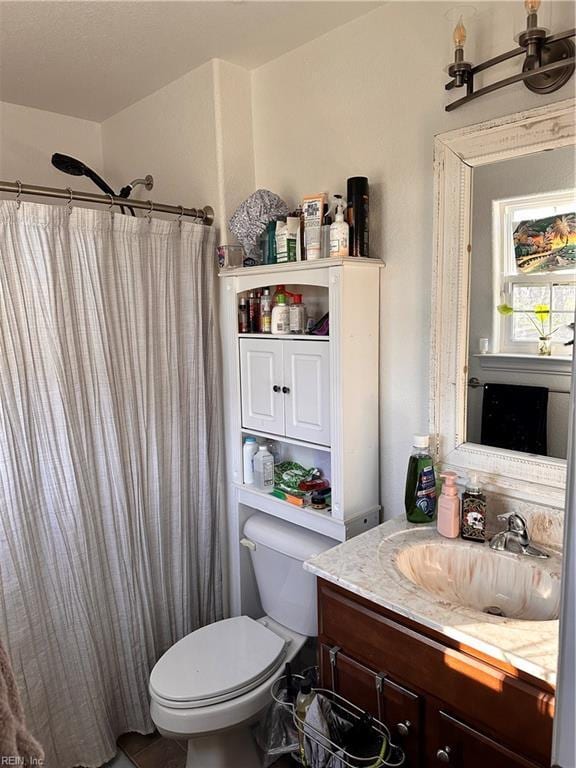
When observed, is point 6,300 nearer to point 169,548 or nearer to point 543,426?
point 169,548

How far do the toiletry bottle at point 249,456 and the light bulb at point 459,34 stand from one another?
4.47 feet

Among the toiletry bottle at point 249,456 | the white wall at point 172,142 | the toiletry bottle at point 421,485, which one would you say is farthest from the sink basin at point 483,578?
the white wall at point 172,142

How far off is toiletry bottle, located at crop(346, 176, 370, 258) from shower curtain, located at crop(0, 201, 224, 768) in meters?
0.62

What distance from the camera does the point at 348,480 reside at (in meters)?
1.69

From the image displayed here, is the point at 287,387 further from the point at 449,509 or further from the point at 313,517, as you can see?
the point at 449,509

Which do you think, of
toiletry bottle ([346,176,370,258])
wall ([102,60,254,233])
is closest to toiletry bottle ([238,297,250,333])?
wall ([102,60,254,233])

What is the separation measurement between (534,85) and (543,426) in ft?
2.69

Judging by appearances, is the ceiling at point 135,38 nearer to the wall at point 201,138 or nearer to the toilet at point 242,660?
the wall at point 201,138

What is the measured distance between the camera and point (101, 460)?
1.85m

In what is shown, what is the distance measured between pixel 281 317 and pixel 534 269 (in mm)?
785

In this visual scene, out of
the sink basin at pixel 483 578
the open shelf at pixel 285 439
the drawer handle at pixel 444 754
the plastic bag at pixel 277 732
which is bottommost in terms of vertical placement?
the plastic bag at pixel 277 732

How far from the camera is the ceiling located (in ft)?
5.27

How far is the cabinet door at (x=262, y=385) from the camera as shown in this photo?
1.86 meters

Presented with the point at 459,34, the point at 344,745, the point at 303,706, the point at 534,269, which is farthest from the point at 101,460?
the point at 459,34
